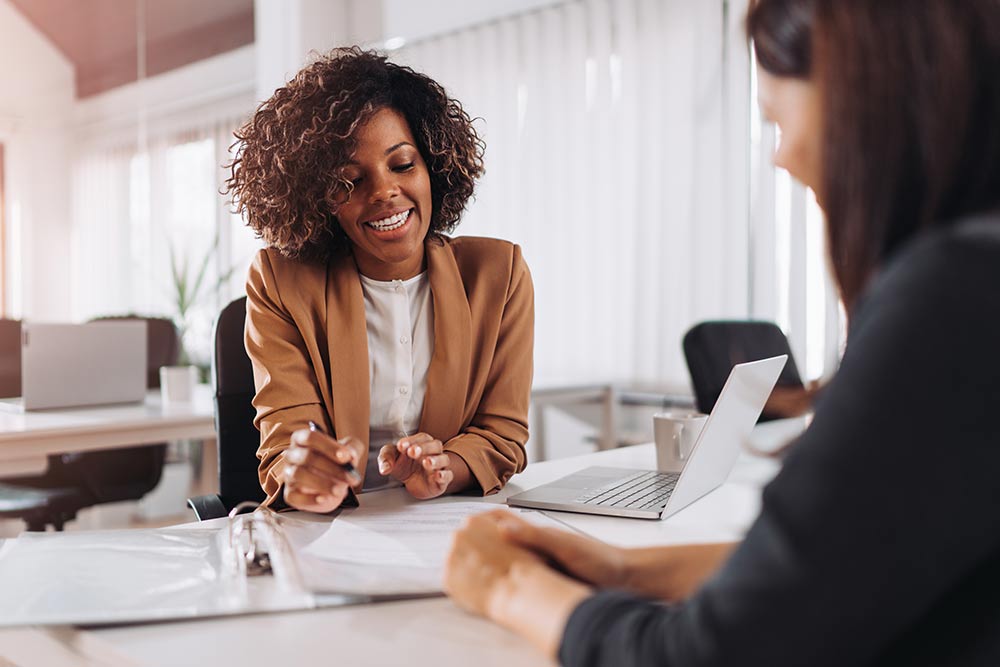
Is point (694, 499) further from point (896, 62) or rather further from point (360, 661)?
point (896, 62)

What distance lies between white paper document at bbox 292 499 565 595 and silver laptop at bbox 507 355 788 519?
4.5 inches

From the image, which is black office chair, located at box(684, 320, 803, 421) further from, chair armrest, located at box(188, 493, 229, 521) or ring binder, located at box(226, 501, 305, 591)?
ring binder, located at box(226, 501, 305, 591)

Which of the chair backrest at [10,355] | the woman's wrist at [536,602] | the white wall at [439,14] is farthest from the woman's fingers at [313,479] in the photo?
the white wall at [439,14]

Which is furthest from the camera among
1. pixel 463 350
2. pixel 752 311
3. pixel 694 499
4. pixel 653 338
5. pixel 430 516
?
pixel 653 338

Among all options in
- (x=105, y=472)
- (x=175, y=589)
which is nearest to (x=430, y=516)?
(x=175, y=589)

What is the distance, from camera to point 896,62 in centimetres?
52

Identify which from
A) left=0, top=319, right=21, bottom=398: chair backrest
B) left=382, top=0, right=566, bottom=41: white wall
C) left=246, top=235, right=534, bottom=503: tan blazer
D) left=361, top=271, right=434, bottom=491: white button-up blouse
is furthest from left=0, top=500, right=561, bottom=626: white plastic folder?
left=382, top=0, right=566, bottom=41: white wall

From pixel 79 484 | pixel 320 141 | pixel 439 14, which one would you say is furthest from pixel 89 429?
pixel 439 14

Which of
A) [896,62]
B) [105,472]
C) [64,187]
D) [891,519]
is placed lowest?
[105,472]

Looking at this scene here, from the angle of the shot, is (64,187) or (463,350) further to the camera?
(64,187)

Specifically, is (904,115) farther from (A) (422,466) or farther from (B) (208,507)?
(B) (208,507)

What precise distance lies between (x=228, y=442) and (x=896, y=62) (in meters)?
1.35

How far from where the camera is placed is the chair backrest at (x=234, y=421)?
5.25ft

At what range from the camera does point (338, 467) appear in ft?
3.51
